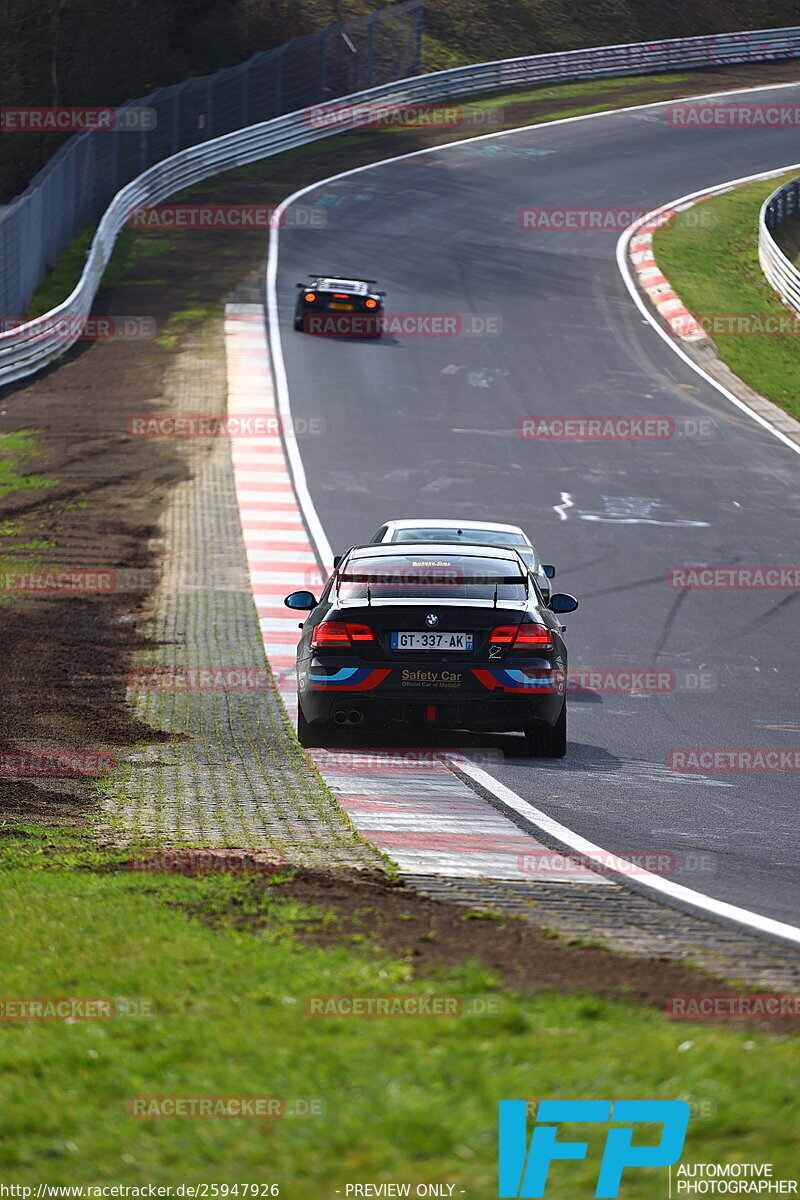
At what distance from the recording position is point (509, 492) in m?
22.2

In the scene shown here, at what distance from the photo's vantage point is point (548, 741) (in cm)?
1037

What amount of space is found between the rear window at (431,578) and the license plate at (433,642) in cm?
31

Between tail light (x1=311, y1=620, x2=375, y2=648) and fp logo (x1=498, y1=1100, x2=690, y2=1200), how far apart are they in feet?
20.4

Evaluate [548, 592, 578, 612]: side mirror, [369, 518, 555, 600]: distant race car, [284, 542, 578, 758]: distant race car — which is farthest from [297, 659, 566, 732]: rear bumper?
[369, 518, 555, 600]: distant race car

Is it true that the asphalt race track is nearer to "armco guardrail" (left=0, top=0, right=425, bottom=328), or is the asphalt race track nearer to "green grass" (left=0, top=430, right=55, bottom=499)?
"green grass" (left=0, top=430, right=55, bottom=499)

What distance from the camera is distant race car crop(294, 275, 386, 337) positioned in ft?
105

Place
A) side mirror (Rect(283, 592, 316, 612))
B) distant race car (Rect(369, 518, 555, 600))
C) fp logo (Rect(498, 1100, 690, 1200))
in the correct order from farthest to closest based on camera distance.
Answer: distant race car (Rect(369, 518, 555, 600))
side mirror (Rect(283, 592, 316, 612))
fp logo (Rect(498, 1100, 690, 1200))

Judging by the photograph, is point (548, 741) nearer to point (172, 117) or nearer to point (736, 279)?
point (736, 279)

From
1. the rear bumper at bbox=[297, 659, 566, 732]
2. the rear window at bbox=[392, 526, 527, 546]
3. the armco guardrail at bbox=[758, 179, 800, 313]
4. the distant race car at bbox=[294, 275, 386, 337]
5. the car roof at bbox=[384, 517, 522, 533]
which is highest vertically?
the armco guardrail at bbox=[758, 179, 800, 313]

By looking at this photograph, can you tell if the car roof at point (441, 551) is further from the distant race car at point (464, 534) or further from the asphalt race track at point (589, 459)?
the asphalt race track at point (589, 459)

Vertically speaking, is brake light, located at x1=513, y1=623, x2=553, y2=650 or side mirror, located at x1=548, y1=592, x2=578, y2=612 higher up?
brake light, located at x1=513, y1=623, x2=553, y2=650

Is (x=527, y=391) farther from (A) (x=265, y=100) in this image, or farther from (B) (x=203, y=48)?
(B) (x=203, y=48)

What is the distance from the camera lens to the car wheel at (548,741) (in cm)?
1028

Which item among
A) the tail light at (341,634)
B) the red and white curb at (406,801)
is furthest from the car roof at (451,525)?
the tail light at (341,634)
